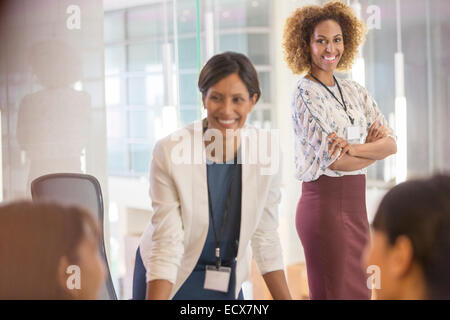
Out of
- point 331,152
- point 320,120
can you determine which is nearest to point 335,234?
point 331,152

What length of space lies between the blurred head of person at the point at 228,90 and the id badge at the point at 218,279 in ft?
1.49

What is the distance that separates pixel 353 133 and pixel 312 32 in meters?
0.46

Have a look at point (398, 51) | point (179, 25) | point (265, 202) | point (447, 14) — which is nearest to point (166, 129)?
point (179, 25)

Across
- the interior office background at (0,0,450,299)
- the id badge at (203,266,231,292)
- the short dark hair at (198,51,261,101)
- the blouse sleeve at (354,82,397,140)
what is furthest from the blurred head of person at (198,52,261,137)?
the interior office background at (0,0,450,299)

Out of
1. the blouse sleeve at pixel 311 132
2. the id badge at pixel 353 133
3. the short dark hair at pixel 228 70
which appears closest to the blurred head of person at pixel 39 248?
the short dark hair at pixel 228 70

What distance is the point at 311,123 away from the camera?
2234 mm

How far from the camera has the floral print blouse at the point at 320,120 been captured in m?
2.23

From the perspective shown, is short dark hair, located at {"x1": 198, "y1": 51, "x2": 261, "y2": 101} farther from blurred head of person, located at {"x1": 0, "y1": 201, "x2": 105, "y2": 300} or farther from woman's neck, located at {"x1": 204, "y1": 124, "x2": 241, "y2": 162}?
blurred head of person, located at {"x1": 0, "y1": 201, "x2": 105, "y2": 300}

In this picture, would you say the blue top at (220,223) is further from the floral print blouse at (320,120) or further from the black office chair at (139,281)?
the floral print blouse at (320,120)

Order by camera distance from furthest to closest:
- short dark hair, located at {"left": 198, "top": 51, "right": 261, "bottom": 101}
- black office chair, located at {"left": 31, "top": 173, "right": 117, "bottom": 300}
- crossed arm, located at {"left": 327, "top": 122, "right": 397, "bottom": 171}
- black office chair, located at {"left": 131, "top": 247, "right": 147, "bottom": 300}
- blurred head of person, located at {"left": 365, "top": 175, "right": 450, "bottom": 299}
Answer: black office chair, located at {"left": 31, "top": 173, "right": 117, "bottom": 300} < crossed arm, located at {"left": 327, "top": 122, "right": 397, "bottom": 171} < black office chair, located at {"left": 131, "top": 247, "right": 147, "bottom": 300} < short dark hair, located at {"left": 198, "top": 51, "right": 261, "bottom": 101} < blurred head of person, located at {"left": 365, "top": 175, "right": 450, "bottom": 299}

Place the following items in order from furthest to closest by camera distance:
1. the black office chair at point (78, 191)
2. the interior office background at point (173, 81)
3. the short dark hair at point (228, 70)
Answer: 1. the interior office background at point (173, 81)
2. the black office chair at point (78, 191)
3. the short dark hair at point (228, 70)

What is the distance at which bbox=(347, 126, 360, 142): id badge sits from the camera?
2275mm
